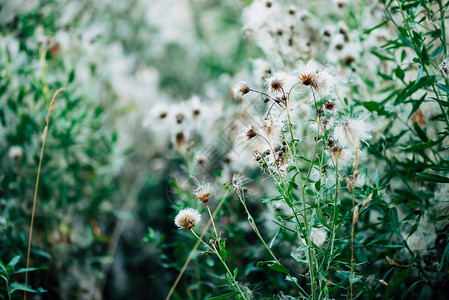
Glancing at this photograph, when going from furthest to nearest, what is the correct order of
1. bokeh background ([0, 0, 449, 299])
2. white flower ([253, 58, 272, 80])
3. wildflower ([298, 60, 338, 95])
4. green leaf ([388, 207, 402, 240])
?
white flower ([253, 58, 272, 80]) < bokeh background ([0, 0, 449, 299]) < green leaf ([388, 207, 402, 240]) < wildflower ([298, 60, 338, 95])

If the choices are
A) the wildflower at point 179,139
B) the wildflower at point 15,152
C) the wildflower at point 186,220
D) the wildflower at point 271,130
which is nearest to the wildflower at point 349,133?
the wildflower at point 271,130

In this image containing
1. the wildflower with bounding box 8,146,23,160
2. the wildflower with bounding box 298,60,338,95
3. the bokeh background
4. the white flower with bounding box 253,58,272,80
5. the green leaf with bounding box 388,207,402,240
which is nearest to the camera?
the wildflower with bounding box 298,60,338,95

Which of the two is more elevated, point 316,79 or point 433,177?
point 316,79

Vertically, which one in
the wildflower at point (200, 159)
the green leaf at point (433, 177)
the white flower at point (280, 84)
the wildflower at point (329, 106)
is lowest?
the wildflower at point (200, 159)

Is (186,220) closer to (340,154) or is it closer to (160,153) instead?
(340,154)

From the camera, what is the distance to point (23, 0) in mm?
1953

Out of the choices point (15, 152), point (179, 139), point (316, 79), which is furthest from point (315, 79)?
point (15, 152)

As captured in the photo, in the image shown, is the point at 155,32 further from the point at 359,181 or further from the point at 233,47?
the point at 359,181

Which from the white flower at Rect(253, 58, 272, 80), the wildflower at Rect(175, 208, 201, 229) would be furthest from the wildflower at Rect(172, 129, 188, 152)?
the wildflower at Rect(175, 208, 201, 229)

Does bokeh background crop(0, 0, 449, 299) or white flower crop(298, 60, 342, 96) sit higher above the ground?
white flower crop(298, 60, 342, 96)

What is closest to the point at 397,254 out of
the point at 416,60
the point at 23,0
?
the point at 416,60

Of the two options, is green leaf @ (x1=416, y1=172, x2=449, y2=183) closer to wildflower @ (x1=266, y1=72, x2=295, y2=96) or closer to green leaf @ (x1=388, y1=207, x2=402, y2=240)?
green leaf @ (x1=388, y1=207, x2=402, y2=240)

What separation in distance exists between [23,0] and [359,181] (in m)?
1.99

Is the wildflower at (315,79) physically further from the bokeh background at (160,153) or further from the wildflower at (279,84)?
the bokeh background at (160,153)
